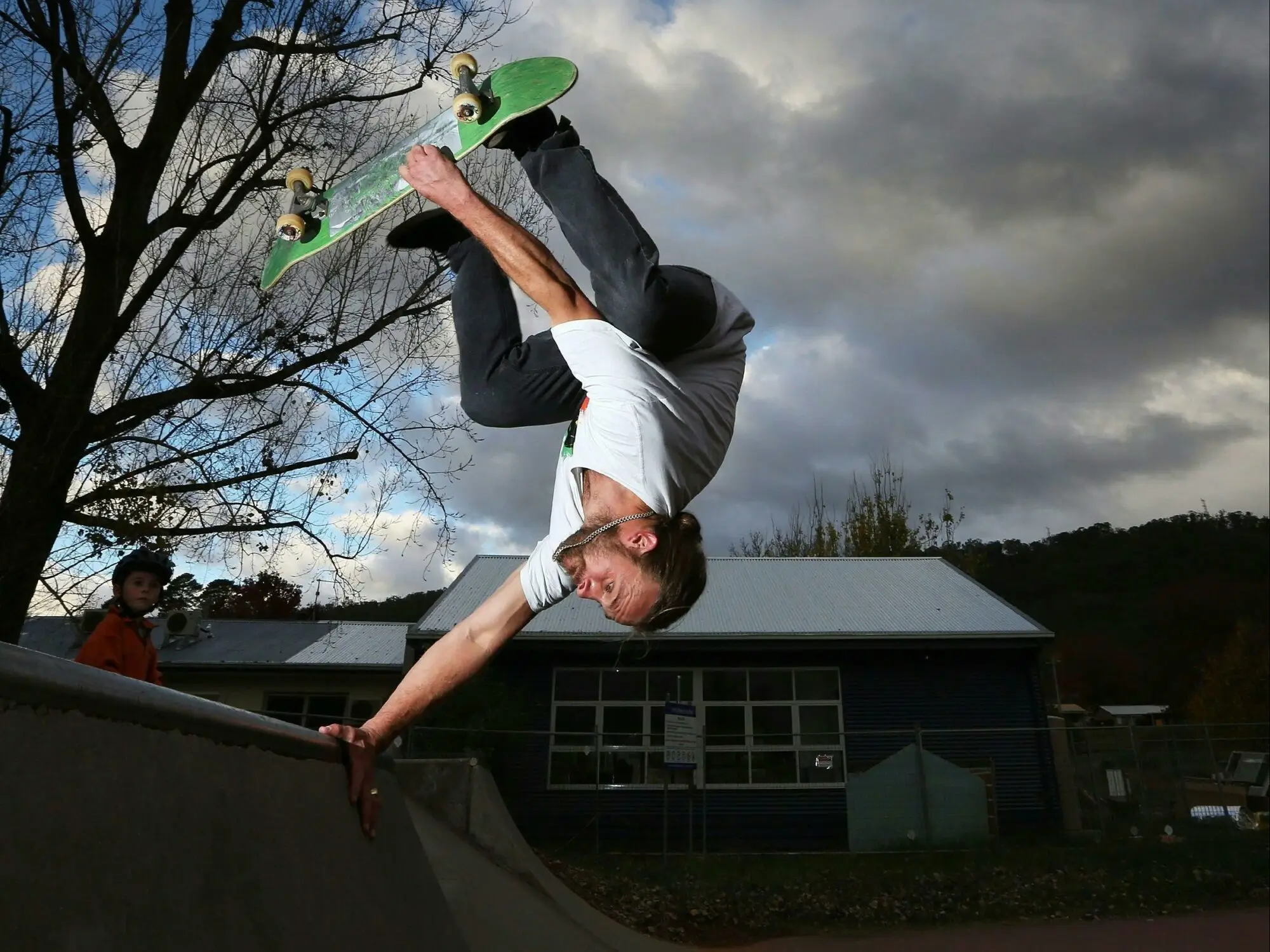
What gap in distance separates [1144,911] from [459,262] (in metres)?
8.51

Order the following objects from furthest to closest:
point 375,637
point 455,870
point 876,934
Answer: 1. point 375,637
2. point 876,934
3. point 455,870

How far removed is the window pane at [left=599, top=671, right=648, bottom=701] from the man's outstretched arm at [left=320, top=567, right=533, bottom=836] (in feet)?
41.8

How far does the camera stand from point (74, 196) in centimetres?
584

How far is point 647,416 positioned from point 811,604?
15.1m

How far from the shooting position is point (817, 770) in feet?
46.9

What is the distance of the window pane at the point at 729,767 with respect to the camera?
46.5 ft

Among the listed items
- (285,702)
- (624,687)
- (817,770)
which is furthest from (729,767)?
(285,702)

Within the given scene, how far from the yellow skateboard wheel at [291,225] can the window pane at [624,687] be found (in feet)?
41.0

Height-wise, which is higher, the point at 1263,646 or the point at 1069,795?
the point at 1263,646

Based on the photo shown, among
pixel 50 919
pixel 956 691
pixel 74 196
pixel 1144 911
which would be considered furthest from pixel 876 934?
pixel 956 691

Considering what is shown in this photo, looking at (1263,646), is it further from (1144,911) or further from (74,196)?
(74,196)

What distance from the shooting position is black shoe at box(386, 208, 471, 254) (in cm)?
284

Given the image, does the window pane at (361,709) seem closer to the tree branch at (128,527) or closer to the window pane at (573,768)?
the window pane at (573,768)

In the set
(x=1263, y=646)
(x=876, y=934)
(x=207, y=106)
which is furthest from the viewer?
(x=1263, y=646)
